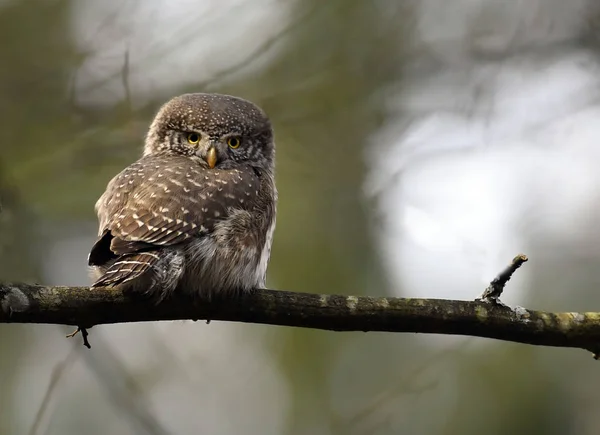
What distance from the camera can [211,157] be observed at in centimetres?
511

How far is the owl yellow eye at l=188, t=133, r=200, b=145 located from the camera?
5.48 meters

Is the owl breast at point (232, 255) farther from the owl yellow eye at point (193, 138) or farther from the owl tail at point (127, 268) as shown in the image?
the owl yellow eye at point (193, 138)

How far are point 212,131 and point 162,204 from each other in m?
1.33

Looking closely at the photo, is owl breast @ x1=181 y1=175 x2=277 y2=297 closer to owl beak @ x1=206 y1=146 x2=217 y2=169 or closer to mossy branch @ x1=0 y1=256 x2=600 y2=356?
mossy branch @ x1=0 y1=256 x2=600 y2=356

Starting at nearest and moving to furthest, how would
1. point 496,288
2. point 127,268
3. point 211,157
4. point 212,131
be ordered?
point 127,268 < point 496,288 < point 211,157 < point 212,131

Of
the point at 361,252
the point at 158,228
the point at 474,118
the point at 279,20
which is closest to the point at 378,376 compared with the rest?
the point at 361,252

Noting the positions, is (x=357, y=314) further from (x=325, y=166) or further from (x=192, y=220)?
(x=325, y=166)

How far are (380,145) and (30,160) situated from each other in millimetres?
3155

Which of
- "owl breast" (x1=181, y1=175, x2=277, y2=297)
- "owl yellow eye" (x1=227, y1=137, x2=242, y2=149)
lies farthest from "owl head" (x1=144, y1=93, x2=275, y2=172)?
"owl breast" (x1=181, y1=175, x2=277, y2=297)

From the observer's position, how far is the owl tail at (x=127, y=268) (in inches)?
137

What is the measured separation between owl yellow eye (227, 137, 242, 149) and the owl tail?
1730 millimetres

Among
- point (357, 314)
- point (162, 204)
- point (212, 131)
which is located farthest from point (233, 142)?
point (357, 314)

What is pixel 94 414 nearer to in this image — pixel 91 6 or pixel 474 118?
pixel 91 6

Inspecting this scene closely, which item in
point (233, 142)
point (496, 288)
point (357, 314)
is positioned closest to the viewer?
point (357, 314)
